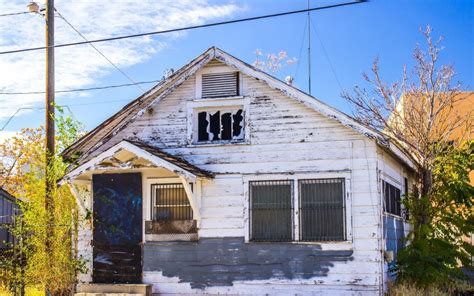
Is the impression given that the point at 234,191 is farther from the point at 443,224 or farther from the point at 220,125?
the point at 443,224

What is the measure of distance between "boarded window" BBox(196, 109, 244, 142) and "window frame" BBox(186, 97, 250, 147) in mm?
75

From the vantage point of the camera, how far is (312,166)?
49.0 feet

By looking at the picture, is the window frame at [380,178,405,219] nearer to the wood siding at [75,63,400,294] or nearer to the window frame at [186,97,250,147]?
the wood siding at [75,63,400,294]

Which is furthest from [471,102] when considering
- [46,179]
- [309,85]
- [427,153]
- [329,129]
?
[46,179]

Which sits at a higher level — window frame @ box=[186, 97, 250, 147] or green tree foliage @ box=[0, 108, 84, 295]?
window frame @ box=[186, 97, 250, 147]

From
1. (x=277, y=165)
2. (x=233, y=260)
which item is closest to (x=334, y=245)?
(x=277, y=165)

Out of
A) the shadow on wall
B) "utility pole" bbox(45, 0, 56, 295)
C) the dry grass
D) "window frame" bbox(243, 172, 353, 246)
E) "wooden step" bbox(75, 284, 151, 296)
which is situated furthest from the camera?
"utility pole" bbox(45, 0, 56, 295)

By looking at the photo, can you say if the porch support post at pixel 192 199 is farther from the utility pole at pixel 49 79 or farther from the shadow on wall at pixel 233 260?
the utility pole at pixel 49 79

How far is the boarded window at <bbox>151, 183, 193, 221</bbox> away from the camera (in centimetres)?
1562

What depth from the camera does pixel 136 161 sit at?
15836 millimetres

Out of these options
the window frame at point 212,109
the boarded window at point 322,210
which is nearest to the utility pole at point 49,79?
the window frame at point 212,109

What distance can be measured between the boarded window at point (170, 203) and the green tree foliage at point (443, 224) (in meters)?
5.41

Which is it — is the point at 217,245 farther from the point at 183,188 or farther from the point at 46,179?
the point at 46,179

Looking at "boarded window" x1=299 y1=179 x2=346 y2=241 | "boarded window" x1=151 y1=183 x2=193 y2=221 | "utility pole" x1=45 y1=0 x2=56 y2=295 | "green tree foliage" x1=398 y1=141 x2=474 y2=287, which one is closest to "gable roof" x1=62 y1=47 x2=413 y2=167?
"utility pole" x1=45 y1=0 x2=56 y2=295
